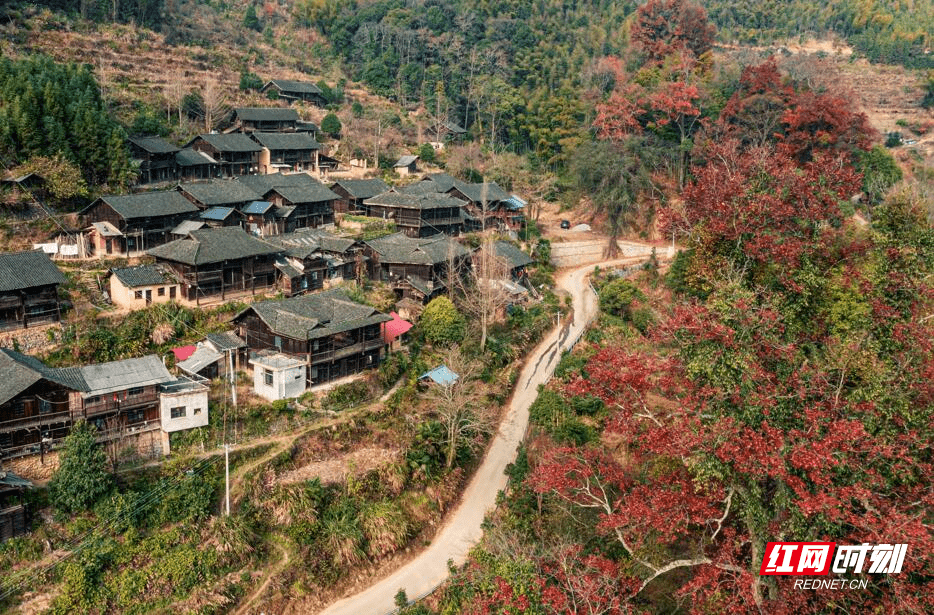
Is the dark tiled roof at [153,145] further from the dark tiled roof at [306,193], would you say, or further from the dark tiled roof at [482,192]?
the dark tiled roof at [482,192]

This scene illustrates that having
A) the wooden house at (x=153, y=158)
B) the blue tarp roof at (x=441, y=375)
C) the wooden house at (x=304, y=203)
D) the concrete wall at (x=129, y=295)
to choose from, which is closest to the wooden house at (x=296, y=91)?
the wooden house at (x=153, y=158)

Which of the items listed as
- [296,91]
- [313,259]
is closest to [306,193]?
[313,259]

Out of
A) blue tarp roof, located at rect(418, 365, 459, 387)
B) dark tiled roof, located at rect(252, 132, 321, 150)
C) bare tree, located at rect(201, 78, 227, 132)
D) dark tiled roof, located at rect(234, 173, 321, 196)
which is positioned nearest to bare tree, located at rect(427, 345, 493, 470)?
blue tarp roof, located at rect(418, 365, 459, 387)

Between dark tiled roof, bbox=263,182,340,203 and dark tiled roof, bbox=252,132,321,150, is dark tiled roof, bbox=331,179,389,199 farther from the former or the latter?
dark tiled roof, bbox=252,132,321,150

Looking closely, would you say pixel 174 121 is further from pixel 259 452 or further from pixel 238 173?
pixel 259 452

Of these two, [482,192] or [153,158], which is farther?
[482,192]

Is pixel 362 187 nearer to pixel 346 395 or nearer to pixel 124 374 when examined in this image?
pixel 346 395
